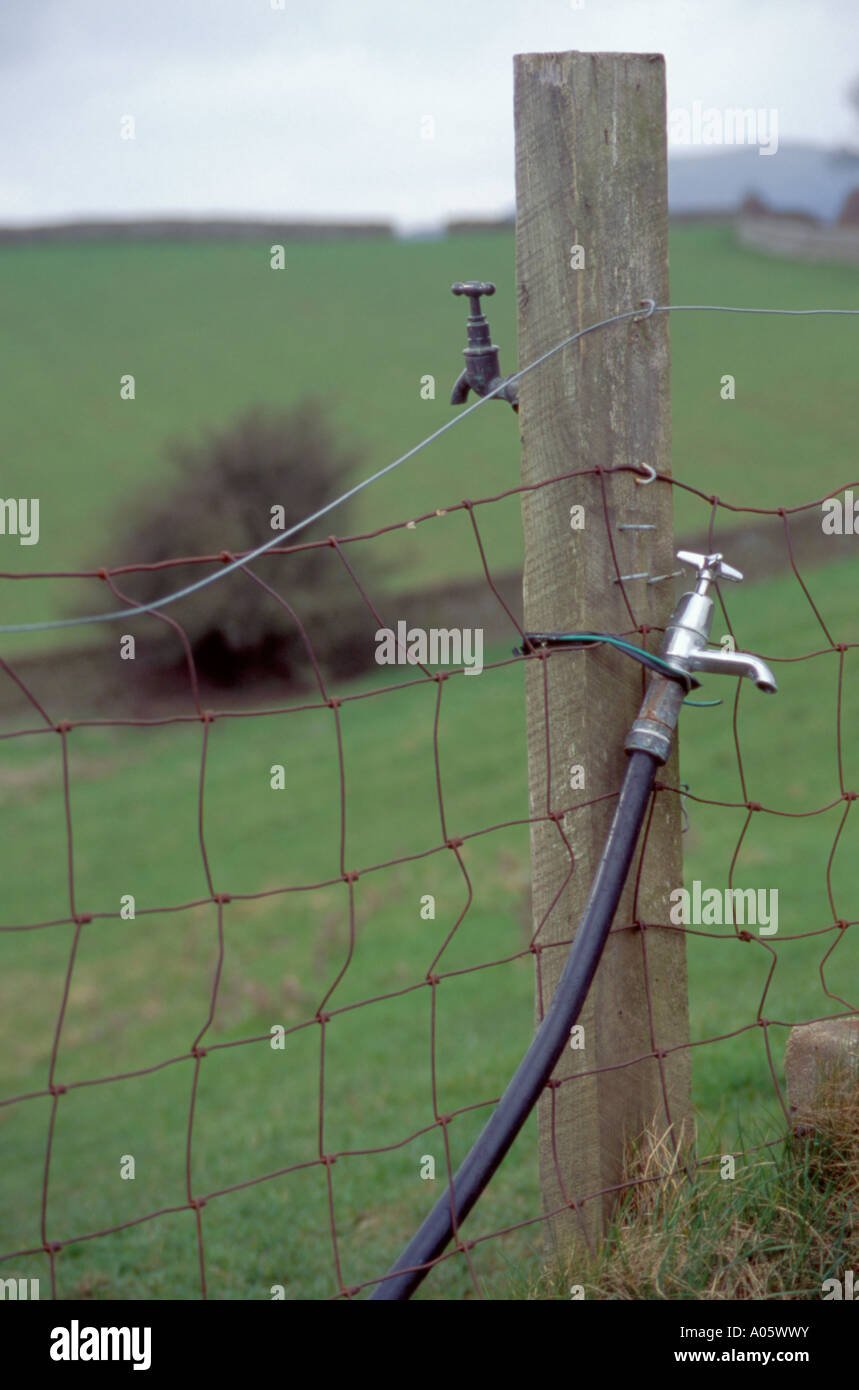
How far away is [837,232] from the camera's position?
47.9 metres

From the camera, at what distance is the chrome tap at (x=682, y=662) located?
86.6 inches

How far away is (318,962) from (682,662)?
7.11 metres

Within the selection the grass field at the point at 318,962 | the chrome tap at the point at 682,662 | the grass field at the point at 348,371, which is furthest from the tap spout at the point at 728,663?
the grass field at the point at 348,371

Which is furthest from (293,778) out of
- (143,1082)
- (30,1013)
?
(143,1082)

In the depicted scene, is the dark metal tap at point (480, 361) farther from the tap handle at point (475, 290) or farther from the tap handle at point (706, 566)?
the tap handle at point (706, 566)

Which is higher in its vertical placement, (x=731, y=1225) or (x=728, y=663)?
(x=728, y=663)

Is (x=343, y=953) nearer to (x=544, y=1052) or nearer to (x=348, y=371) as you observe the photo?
(x=544, y=1052)

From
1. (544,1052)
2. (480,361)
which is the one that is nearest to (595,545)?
(480,361)

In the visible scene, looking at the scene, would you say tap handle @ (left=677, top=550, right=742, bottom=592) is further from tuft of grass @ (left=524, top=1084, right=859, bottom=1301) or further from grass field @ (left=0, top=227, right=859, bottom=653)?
grass field @ (left=0, top=227, right=859, bottom=653)

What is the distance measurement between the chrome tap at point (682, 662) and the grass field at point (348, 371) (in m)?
20.1

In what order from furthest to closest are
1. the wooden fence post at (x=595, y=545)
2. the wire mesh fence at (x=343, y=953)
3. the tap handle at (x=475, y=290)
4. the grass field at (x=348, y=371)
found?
1. the grass field at (x=348, y=371)
2. the wire mesh fence at (x=343, y=953)
3. the tap handle at (x=475, y=290)
4. the wooden fence post at (x=595, y=545)

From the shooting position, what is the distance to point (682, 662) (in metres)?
2.22

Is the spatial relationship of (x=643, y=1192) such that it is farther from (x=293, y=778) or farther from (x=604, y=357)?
(x=293, y=778)

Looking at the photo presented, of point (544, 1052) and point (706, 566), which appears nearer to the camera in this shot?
point (544, 1052)
